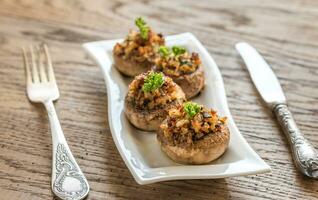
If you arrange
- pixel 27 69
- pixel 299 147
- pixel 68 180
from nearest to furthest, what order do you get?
pixel 68 180
pixel 299 147
pixel 27 69

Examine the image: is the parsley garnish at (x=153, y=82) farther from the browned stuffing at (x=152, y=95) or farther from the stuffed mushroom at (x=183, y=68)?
the stuffed mushroom at (x=183, y=68)

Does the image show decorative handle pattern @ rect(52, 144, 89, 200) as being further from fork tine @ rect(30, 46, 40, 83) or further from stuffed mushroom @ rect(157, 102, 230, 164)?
fork tine @ rect(30, 46, 40, 83)

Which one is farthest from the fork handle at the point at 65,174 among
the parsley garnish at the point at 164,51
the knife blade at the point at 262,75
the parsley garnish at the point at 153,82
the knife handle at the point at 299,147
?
the knife blade at the point at 262,75

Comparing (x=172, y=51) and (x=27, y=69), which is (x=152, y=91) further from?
(x=27, y=69)

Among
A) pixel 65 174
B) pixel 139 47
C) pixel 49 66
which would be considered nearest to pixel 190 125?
pixel 65 174

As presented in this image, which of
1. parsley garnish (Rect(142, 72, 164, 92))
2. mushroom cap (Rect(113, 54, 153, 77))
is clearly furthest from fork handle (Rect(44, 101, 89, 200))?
mushroom cap (Rect(113, 54, 153, 77))

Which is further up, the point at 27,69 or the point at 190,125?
the point at 190,125

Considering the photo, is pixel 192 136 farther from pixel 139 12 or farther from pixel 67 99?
pixel 139 12
